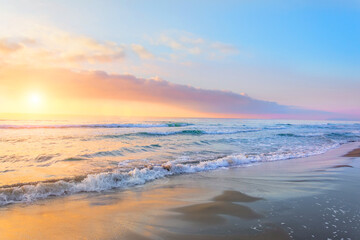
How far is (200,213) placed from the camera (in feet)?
14.5

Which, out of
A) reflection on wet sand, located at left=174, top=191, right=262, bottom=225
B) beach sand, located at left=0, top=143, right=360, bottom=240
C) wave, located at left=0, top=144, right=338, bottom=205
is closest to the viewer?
beach sand, located at left=0, top=143, right=360, bottom=240

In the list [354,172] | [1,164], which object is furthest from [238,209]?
[1,164]

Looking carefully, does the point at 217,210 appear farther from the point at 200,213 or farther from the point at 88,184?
the point at 88,184

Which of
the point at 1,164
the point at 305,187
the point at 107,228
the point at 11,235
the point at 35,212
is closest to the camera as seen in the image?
the point at 11,235

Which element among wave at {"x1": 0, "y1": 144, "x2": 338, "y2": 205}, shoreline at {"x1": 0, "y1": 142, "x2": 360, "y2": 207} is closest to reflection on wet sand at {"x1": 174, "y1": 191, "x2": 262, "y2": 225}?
shoreline at {"x1": 0, "y1": 142, "x2": 360, "y2": 207}

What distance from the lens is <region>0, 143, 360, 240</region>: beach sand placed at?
140 inches

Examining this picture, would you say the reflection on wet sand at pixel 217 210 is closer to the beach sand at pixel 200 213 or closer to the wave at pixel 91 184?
the beach sand at pixel 200 213

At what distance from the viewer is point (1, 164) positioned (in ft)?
29.0

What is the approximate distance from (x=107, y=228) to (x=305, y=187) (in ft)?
17.4

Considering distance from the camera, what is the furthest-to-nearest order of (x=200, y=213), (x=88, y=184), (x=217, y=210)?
(x=88, y=184)
(x=217, y=210)
(x=200, y=213)

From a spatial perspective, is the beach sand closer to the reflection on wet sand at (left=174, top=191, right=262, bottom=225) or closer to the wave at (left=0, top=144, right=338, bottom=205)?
the reflection on wet sand at (left=174, top=191, right=262, bottom=225)

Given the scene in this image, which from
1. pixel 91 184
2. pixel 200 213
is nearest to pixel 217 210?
pixel 200 213

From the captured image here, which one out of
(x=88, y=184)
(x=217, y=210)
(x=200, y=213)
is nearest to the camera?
(x=200, y=213)

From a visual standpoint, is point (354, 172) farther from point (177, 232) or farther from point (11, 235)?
point (11, 235)
